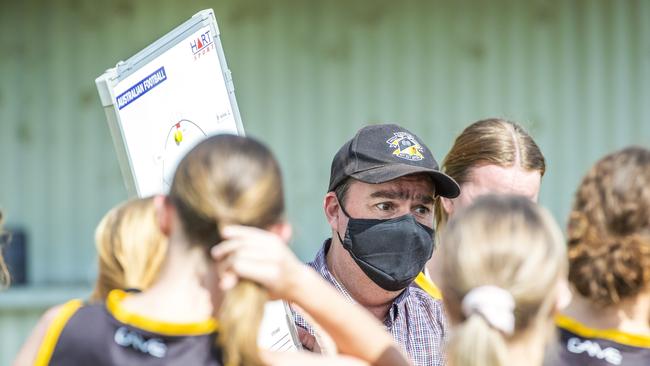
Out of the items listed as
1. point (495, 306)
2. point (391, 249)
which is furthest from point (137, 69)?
point (495, 306)

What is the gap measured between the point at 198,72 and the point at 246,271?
94 centimetres

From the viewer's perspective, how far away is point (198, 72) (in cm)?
269

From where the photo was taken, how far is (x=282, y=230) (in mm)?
2004

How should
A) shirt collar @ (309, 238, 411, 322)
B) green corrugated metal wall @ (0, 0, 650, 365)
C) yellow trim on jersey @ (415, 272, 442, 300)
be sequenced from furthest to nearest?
green corrugated metal wall @ (0, 0, 650, 365)
yellow trim on jersey @ (415, 272, 442, 300)
shirt collar @ (309, 238, 411, 322)

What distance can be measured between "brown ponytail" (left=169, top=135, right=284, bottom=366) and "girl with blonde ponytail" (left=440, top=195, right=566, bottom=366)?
1.18 ft

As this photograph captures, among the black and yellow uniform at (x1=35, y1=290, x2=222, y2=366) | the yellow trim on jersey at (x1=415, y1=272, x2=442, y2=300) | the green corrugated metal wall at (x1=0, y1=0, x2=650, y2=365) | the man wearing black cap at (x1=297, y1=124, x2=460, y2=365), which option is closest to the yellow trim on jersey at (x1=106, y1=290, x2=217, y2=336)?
the black and yellow uniform at (x1=35, y1=290, x2=222, y2=366)

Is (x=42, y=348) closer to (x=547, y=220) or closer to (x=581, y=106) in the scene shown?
(x=547, y=220)

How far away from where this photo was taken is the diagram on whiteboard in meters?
2.69

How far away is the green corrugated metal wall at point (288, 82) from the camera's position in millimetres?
6324

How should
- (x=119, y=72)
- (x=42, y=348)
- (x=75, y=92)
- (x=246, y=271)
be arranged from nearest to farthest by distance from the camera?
(x=246, y=271) → (x=42, y=348) → (x=119, y=72) → (x=75, y=92)

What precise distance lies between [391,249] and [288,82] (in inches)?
143

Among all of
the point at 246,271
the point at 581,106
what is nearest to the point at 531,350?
the point at 246,271

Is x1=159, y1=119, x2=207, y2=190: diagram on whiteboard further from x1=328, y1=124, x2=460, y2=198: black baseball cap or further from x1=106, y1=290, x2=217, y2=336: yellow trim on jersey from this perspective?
x1=106, y1=290, x2=217, y2=336: yellow trim on jersey

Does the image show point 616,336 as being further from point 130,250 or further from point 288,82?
point 288,82
